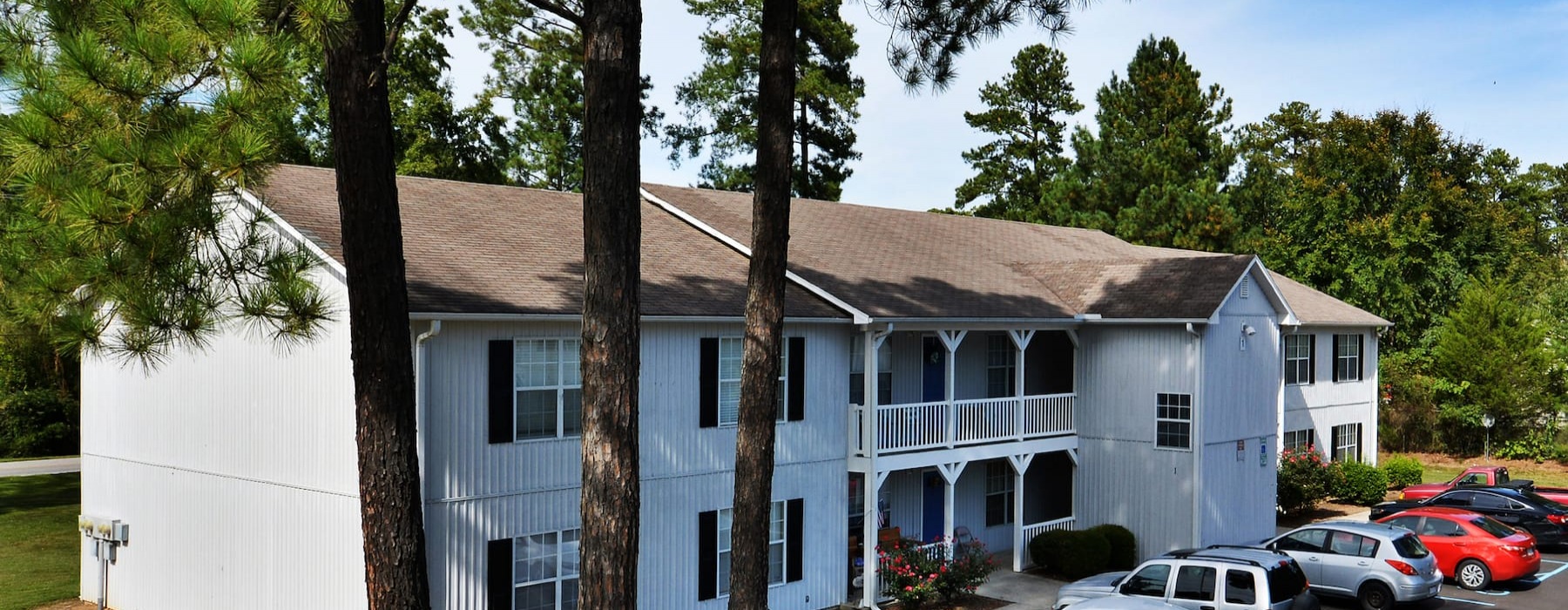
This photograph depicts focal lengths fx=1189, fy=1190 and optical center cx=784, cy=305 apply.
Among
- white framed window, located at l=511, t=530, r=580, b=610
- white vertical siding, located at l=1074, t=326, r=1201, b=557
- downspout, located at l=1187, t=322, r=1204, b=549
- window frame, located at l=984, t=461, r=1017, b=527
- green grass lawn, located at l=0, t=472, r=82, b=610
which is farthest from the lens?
window frame, located at l=984, t=461, r=1017, b=527

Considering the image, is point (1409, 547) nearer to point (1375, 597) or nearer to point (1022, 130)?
point (1375, 597)

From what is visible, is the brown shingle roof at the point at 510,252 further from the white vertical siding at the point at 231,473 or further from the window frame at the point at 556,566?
the window frame at the point at 556,566

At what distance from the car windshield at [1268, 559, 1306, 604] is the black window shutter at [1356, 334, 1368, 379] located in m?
21.6

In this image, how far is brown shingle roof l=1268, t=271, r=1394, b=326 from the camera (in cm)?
3319

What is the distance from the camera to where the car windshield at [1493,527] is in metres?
22.1

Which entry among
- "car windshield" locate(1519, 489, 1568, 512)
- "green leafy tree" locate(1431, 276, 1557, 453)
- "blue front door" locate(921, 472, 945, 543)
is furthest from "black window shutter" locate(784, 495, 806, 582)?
"green leafy tree" locate(1431, 276, 1557, 453)

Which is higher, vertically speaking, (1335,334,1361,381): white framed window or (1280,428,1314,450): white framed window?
(1335,334,1361,381): white framed window

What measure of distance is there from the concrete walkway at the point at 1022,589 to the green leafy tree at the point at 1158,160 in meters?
29.1

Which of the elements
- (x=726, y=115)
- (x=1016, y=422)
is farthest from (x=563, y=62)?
(x=1016, y=422)

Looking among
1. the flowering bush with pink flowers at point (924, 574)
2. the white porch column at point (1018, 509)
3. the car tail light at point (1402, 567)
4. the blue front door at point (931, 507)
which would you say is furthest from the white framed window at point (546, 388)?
the car tail light at point (1402, 567)

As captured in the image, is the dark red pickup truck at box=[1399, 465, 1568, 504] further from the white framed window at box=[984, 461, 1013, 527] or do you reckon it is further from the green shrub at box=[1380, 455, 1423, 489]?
the white framed window at box=[984, 461, 1013, 527]

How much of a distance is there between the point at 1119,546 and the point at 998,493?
308cm

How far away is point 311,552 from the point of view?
52.2 feet

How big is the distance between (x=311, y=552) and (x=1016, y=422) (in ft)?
43.4
